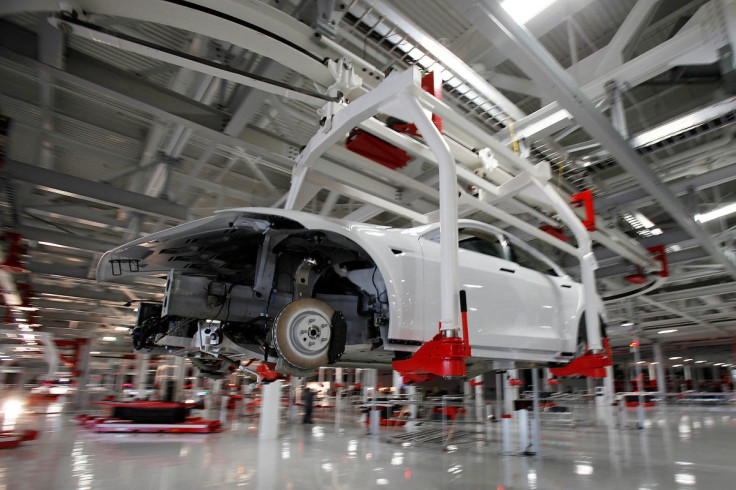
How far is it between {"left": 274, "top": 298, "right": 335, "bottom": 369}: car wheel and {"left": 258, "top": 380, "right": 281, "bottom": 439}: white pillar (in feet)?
16.5

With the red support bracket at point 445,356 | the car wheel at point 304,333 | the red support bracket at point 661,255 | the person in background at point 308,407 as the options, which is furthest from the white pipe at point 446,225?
the person in background at point 308,407

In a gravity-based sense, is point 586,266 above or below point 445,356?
above

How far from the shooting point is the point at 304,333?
257 centimetres

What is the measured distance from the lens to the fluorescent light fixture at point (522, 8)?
3.15 metres

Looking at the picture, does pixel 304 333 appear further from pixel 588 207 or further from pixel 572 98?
pixel 588 207

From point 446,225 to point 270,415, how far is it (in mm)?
5997

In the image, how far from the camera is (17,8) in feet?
9.25

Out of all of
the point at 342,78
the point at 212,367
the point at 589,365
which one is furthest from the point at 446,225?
the point at 212,367

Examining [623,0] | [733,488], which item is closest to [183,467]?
[733,488]

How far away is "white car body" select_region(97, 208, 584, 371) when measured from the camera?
2.74 m

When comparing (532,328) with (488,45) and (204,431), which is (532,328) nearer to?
(488,45)

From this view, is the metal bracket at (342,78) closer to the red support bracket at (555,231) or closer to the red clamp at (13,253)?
the red support bracket at (555,231)

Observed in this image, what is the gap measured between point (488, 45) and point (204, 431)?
7.57 meters

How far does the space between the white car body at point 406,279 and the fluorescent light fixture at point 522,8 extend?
5.23ft
